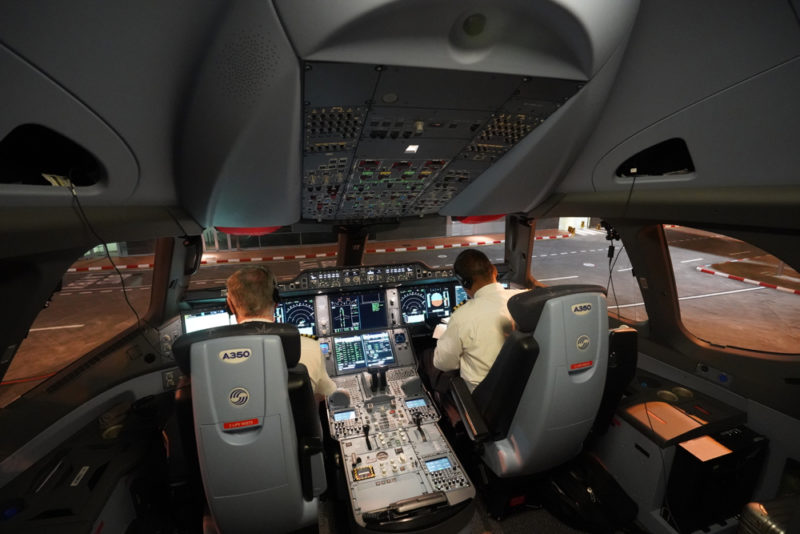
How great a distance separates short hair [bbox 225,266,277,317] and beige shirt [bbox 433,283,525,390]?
0.97 meters

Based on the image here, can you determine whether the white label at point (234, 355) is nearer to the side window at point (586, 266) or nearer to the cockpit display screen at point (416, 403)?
the cockpit display screen at point (416, 403)

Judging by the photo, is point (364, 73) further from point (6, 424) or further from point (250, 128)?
point (6, 424)

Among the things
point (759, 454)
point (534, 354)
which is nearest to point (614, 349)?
point (534, 354)

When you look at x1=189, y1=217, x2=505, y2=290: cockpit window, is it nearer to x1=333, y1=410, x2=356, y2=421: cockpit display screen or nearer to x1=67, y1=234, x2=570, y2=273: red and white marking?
x1=67, y1=234, x2=570, y2=273: red and white marking

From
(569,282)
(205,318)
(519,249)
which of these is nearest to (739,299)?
(569,282)

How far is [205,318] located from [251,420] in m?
1.55

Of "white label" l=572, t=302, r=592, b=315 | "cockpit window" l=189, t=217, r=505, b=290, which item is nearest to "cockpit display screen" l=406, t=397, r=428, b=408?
"white label" l=572, t=302, r=592, b=315

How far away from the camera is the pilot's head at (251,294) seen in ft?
5.10

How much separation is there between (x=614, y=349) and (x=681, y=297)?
5462mm

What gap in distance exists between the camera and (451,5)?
1047 millimetres

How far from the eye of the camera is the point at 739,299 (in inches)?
231

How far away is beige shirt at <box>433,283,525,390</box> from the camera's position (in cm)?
193

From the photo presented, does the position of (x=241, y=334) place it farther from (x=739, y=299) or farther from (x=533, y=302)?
(x=739, y=299)

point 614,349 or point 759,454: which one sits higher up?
point 614,349
